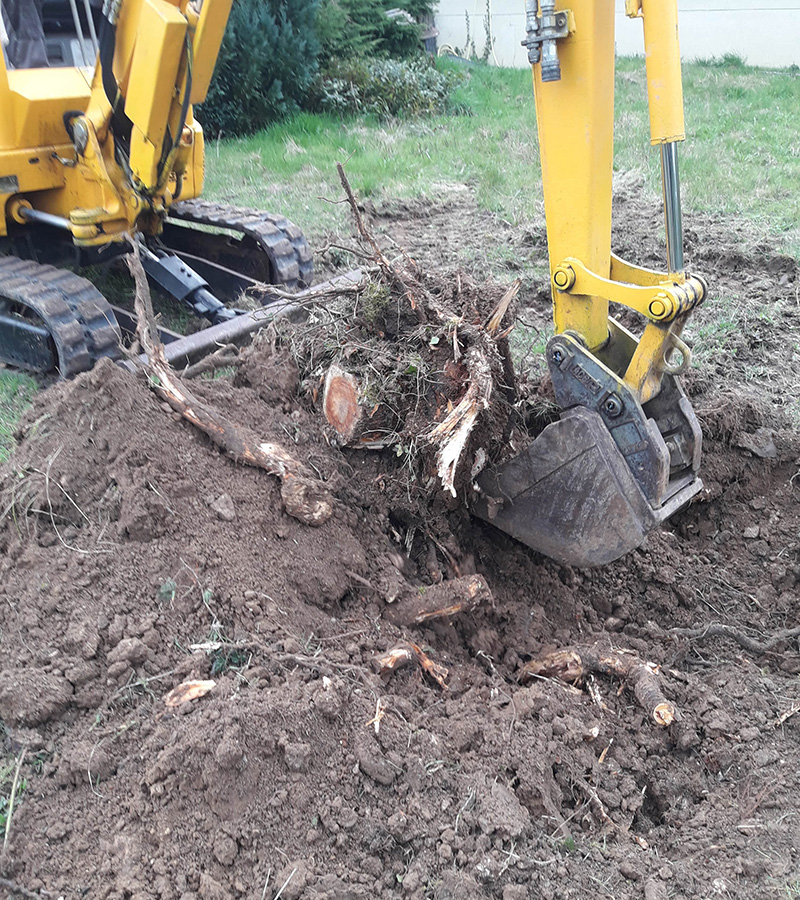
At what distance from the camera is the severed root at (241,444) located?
311 cm

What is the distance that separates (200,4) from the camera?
4688 millimetres

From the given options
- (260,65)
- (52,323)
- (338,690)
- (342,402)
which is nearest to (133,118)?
(52,323)

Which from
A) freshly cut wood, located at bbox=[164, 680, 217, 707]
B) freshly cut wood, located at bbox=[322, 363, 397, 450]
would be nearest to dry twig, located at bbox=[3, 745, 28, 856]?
freshly cut wood, located at bbox=[164, 680, 217, 707]

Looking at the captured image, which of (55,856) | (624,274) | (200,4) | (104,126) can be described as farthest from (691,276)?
(104,126)

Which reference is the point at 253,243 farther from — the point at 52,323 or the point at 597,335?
the point at 597,335

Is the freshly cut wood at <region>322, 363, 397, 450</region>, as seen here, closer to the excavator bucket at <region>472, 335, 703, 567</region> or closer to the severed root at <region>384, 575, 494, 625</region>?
the excavator bucket at <region>472, 335, 703, 567</region>

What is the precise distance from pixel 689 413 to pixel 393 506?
1.21 m

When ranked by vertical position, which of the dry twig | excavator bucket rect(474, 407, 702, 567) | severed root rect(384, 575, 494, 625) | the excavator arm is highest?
the excavator arm

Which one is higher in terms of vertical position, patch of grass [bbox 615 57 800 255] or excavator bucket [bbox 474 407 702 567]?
patch of grass [bbox 615 57 800 255]

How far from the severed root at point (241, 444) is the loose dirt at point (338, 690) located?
0.06 metres

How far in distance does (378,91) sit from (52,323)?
9856 mm

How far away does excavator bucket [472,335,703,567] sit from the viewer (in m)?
2.98

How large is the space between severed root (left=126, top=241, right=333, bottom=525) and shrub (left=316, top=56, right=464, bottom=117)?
1036cm

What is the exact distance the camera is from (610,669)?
291 centimetres
